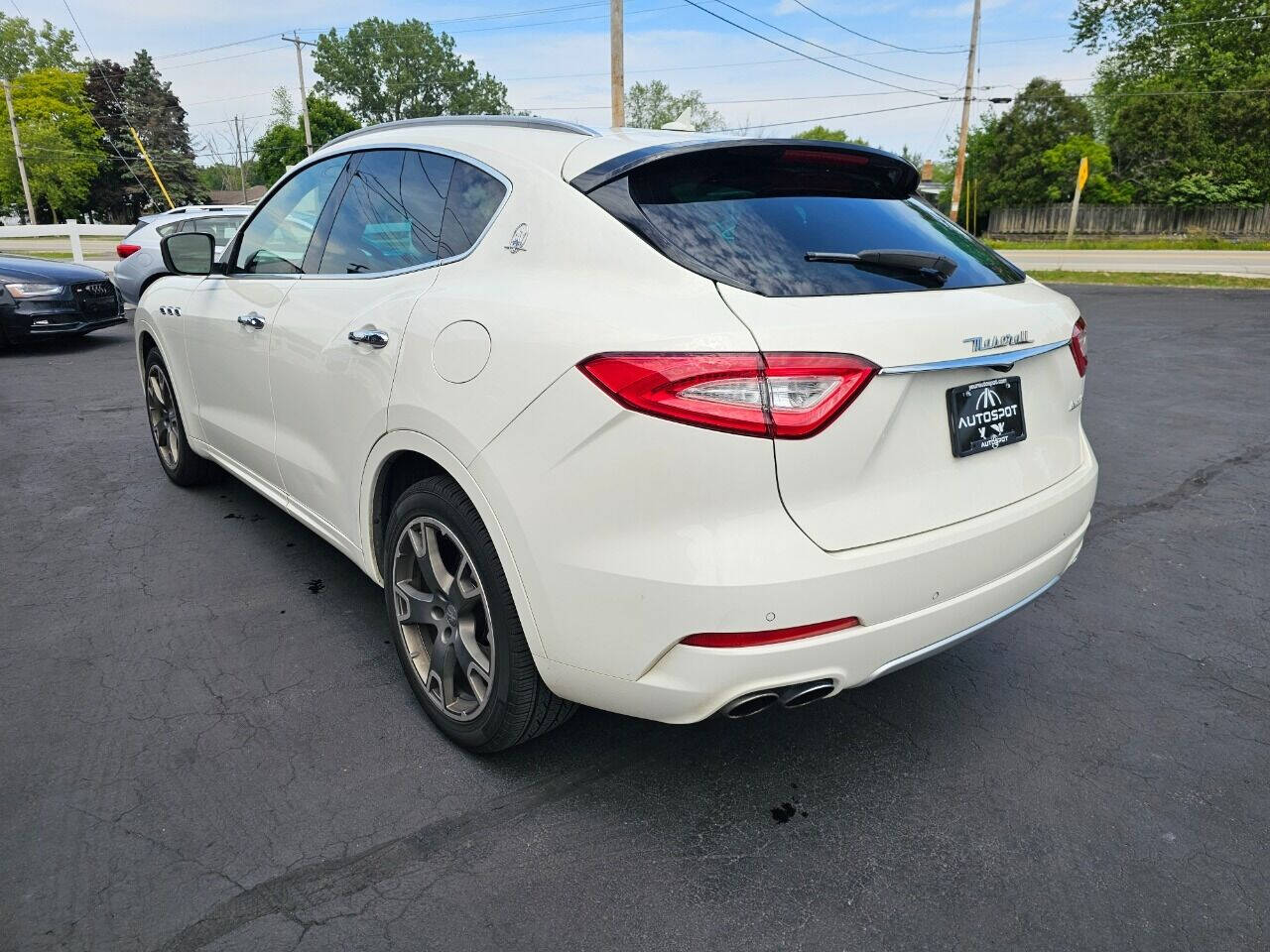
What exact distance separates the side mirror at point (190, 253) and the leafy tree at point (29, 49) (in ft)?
304

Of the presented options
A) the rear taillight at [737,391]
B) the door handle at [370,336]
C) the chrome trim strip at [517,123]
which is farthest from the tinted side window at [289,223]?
the rear taillight at [737,391]

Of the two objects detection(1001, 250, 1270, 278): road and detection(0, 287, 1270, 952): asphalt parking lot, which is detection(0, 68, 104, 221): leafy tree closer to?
detection(1001, 250, 1270, 278): road

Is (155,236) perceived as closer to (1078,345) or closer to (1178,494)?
(1178,494)

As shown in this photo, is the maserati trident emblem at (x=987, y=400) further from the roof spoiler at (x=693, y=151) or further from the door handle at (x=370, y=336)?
the door handle at (x=370, y=336)

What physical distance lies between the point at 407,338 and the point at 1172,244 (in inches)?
1733

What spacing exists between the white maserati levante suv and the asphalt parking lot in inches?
13.8

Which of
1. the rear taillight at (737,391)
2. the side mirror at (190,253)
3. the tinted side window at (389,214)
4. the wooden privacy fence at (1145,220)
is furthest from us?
the wooden privacy fence at (1145,220)

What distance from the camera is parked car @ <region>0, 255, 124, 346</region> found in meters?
9.80

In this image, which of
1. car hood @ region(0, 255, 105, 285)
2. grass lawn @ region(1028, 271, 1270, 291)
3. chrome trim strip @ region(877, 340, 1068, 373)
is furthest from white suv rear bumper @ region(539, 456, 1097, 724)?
grass lawn @ region(1028, 271, 1270, 291)

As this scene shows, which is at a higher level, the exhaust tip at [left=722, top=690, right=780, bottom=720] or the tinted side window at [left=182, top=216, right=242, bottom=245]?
A: the tinted side window at [left=182, top=216, right=242, bottom=245]

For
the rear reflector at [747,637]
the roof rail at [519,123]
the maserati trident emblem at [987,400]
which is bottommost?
the rear reflector at [747,637]

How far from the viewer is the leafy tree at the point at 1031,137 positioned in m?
50.8

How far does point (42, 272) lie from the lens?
10.1 meters

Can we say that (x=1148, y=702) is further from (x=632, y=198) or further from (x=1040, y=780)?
(x=632, y=198)
